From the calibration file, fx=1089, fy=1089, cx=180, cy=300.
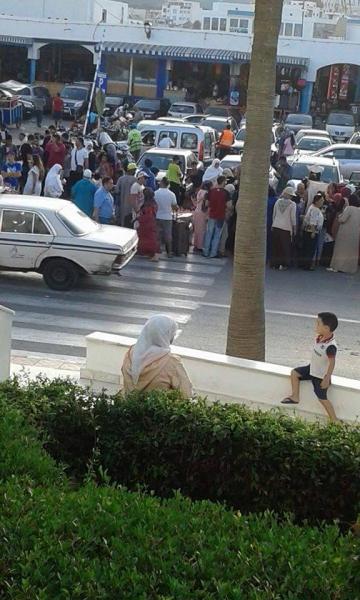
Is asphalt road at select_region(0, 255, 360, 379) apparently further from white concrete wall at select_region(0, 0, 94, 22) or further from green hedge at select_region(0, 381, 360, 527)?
white concrete wall at select_region(0, 0, 94, 22)

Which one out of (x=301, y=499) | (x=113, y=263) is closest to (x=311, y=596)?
(x=301, y=499)

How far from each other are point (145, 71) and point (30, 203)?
39201 mm

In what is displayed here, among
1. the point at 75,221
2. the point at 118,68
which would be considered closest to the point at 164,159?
the point at 75,221

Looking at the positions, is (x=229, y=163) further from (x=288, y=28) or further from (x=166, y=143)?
(x=288, y=28)

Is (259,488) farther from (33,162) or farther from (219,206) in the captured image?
(33,162)

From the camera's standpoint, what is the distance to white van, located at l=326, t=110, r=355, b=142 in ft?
141

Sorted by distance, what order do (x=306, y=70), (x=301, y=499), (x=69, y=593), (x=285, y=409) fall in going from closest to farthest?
(x=69, y=593), (x=301, y=499), (x=285, y=409), (x=306, y=70)

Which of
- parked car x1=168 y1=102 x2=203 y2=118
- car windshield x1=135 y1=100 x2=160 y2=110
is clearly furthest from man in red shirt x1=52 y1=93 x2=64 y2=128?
parked car x1=168 y1=102 x2=203 y2=118

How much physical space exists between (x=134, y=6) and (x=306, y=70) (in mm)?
29303

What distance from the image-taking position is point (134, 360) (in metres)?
7.88

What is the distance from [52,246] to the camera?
1564cm

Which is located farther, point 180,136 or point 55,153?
point 180,136

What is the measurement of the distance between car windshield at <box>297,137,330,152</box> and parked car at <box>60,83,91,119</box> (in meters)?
11.7

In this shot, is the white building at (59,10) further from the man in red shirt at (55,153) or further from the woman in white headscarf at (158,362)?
the woman in white headscarf at (158,362)
